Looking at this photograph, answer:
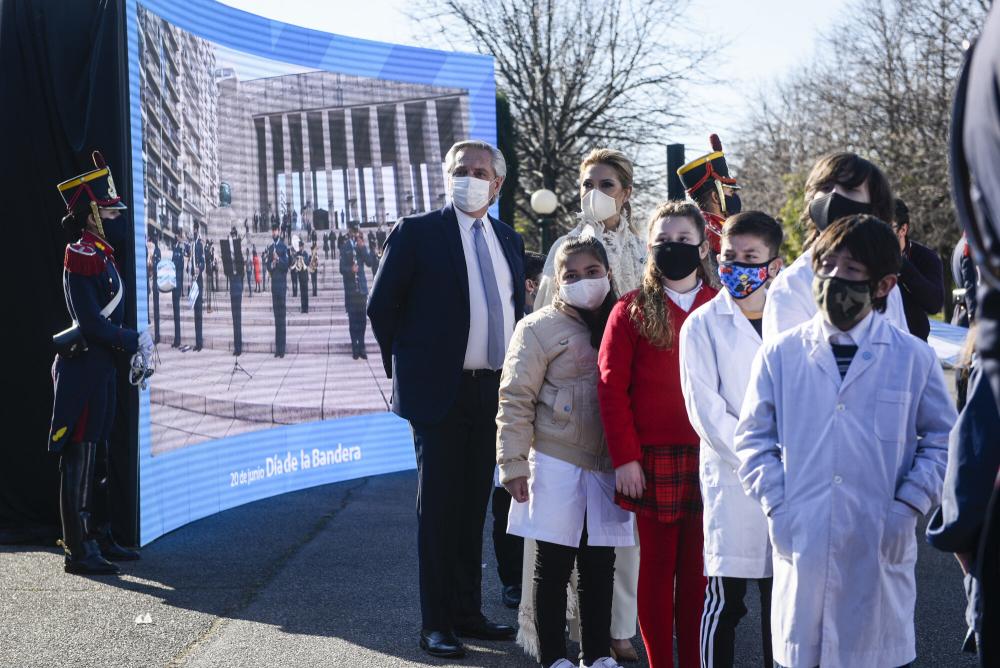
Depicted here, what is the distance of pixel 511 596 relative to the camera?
20.5ft

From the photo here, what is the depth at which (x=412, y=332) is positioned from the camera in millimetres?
5328

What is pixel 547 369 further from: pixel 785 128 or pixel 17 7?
pixel 785 128

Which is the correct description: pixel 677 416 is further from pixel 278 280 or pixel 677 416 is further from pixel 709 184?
pixel 278 280

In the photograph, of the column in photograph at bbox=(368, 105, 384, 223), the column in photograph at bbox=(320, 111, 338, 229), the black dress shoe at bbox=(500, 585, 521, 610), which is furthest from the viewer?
the column in photograph at bbox=(368, 105, 384, 223)

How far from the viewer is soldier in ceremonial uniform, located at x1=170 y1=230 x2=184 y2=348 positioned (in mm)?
7586

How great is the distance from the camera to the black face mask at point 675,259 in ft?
15.3

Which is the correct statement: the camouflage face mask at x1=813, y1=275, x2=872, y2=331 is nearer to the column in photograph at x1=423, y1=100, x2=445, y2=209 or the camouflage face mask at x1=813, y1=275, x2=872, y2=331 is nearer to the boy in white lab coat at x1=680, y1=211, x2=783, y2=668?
the boy in white lab coat at x1=680, y1=211, x2=783, y2=668

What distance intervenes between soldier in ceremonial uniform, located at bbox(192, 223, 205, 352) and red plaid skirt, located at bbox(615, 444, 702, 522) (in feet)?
13.4

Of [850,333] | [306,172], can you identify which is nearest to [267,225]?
[306,172]

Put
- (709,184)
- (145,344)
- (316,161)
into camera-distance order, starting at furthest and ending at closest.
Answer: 1. (316,161)
2. (145,344)
3. (709,184)

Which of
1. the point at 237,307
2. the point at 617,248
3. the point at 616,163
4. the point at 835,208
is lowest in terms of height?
the point at 237,307

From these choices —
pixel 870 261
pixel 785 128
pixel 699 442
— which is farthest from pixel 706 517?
pixel 785 128

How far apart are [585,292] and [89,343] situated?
3.29 meters

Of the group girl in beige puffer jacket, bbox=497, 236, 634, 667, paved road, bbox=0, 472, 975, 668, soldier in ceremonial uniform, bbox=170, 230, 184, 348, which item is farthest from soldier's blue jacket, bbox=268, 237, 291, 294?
girl in beige puffer jacket, bbox=497, 236, 634, 667
